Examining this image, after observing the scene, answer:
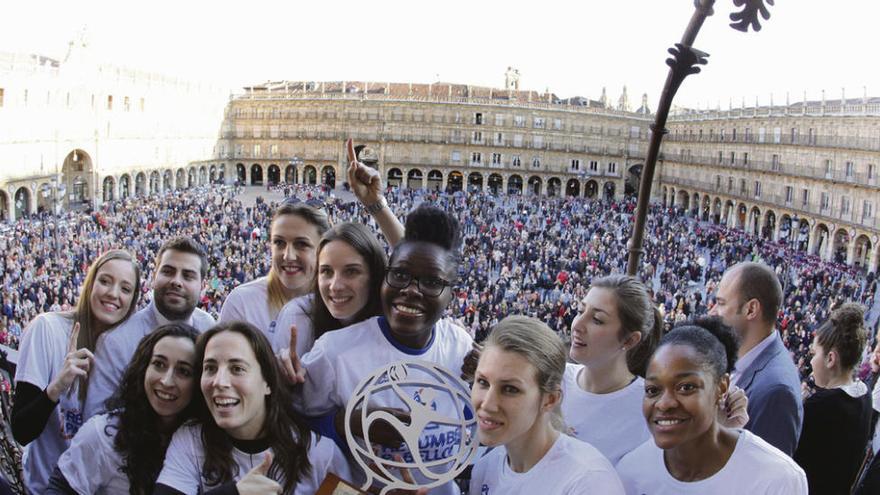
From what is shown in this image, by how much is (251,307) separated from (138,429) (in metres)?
0.99

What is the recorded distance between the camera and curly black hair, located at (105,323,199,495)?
2.58 metres

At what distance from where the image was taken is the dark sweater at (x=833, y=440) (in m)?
3.19

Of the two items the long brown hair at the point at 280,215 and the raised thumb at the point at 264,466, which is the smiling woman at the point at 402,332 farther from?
the long brown hair at the point at 280,215

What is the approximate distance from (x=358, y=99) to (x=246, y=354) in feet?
163

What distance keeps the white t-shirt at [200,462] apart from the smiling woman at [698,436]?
111 cm

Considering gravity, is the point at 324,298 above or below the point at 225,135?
below

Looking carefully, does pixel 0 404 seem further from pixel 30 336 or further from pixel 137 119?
pixel 137 119

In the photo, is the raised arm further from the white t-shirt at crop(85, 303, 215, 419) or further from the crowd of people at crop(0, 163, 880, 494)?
the white t-shirt at crop(85, 303, 215, 419)

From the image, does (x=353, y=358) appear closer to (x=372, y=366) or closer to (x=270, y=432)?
(x=372, y=366)

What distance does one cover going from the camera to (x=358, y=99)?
1989 inches

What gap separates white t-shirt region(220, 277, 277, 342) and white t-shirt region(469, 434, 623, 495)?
1.57 metres

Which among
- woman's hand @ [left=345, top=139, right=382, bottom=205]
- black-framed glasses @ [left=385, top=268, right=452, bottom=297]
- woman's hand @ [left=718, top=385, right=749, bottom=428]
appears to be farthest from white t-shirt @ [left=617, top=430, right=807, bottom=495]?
woman's hand @ [left=345, top=139, right=382, bottom=205]

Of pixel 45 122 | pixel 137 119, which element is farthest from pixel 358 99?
pixel 45 122

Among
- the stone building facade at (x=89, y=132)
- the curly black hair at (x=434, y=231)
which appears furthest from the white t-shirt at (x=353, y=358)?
the stone building facade at (x=89, y=132)
